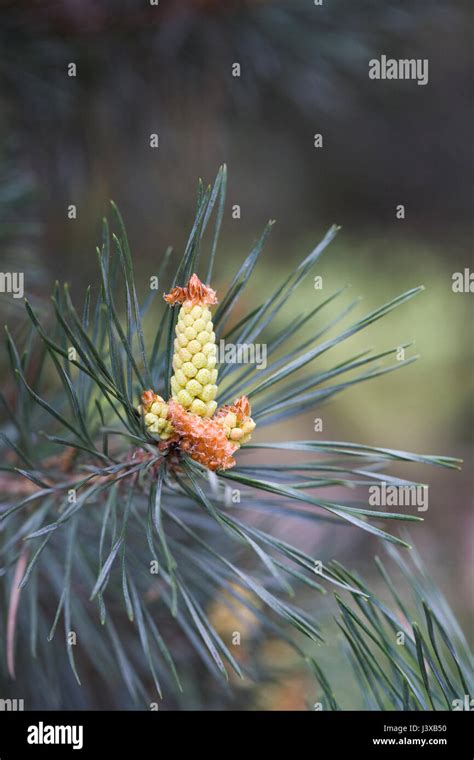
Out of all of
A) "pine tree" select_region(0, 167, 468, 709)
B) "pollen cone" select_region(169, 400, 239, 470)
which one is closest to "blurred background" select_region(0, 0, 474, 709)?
"pine tree" select_region(0, 167, 468, 709)

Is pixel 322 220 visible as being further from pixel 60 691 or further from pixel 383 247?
pixel 60 691

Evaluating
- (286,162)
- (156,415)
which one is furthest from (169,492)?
(286,162)

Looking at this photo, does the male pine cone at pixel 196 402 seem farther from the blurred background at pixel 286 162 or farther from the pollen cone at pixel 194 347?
the blurred background at pixel 286 162

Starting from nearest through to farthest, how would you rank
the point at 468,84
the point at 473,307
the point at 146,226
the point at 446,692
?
the point at 446,692
the point at 146,226
the point at 468,84
the point at 473,307

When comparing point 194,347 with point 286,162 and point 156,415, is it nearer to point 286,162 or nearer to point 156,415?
point 156,415

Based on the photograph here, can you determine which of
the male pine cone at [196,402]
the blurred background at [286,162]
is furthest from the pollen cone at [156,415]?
the blurred background at [286,162]
